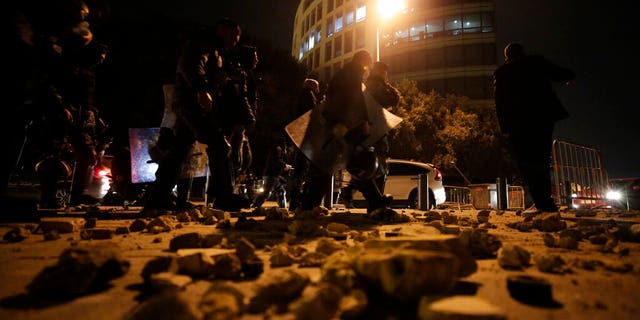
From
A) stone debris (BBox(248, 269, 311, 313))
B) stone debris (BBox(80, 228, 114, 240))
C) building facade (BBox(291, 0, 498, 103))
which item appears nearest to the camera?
stone debris (BBox(248, 269, 311, 313))

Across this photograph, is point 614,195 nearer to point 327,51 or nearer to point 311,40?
point 327,51

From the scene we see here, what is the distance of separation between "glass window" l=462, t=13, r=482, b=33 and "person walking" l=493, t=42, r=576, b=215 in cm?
3408

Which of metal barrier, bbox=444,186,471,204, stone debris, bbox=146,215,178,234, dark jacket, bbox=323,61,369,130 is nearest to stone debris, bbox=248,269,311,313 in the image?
stone debris, bbox=146,215,178,234

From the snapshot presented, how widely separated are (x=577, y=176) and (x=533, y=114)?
23.2 feet

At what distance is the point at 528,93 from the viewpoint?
5.00 m

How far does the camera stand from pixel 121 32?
18.6 m

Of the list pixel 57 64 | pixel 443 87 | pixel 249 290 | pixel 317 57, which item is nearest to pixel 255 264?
pixel 249 290

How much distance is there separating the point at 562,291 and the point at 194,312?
1.24 metres

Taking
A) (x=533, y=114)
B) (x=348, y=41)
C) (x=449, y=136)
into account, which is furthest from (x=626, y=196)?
(x=348, y=41)

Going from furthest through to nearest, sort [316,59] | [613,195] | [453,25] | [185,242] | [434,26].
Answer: [316,59]
[434,26]
[453,25]
[613,195]
[185,242]

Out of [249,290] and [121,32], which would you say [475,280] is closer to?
[249,290]

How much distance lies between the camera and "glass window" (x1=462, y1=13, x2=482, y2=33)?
113 feet

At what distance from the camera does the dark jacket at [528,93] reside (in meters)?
4.92

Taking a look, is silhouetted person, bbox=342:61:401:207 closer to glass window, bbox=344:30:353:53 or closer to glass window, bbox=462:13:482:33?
glass window, bbox=462:13:482:33
